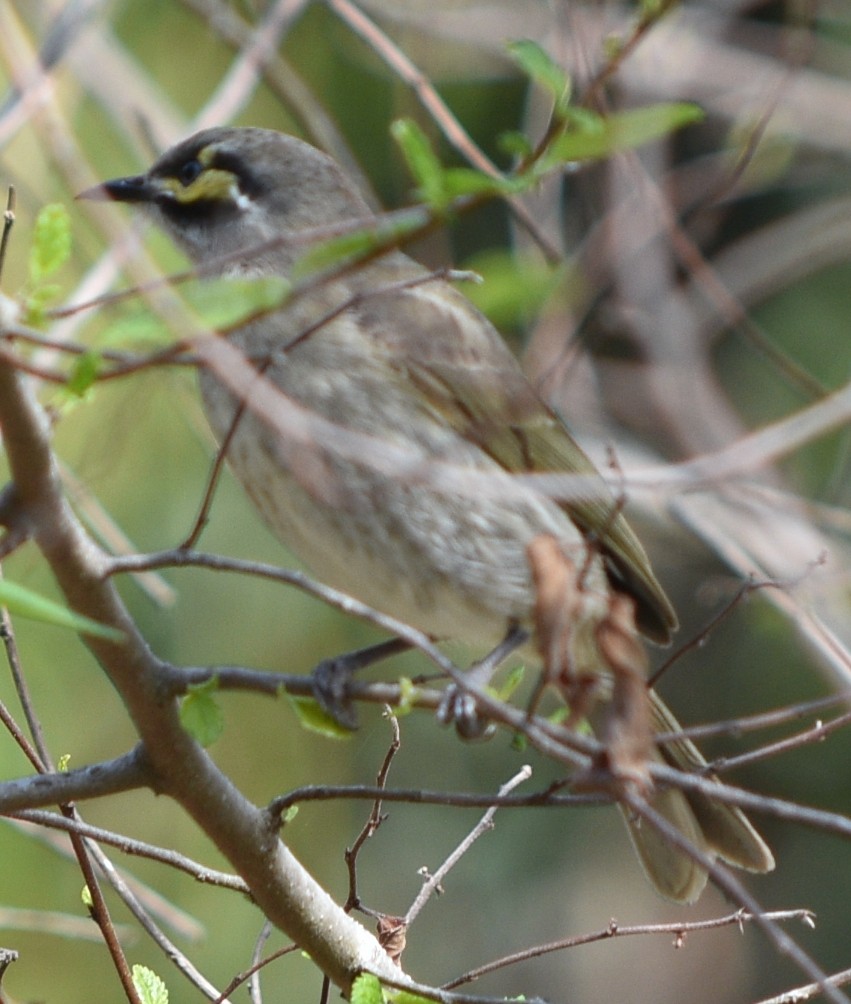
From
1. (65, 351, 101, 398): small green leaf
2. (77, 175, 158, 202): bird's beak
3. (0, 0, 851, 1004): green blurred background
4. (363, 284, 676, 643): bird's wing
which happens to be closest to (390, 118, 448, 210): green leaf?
(65, 351, 101, 398): small green leaf

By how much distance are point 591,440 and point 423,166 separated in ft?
12.1

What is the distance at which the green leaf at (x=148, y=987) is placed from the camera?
8.45ft

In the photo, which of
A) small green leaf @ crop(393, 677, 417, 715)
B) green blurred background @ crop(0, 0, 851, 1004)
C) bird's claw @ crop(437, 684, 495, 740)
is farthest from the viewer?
green blurred background @ crop(0, 0, 851, 1004)

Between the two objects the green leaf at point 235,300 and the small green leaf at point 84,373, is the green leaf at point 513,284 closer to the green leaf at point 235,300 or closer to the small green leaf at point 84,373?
the green leaf at point 235,300

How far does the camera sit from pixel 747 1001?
20.8ft

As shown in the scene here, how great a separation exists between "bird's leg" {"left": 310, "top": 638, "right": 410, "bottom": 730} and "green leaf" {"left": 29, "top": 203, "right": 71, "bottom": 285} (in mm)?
878

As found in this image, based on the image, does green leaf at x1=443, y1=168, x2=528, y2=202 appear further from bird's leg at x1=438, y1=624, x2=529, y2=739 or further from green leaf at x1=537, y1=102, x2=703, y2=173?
bird's leg at x1=438, y1=624, x2=529, y2=739

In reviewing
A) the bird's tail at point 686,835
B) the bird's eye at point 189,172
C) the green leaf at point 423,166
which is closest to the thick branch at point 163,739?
the green leaf at point 423,166

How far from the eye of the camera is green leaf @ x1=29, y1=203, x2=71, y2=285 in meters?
1.93

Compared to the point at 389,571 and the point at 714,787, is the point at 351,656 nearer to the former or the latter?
the point at 389,571

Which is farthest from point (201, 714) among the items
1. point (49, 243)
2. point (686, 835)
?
point (686, 835)

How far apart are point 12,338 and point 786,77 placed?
109 inches

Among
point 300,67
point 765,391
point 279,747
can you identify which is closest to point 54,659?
point 279,747

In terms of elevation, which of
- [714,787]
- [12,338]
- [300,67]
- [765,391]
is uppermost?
[300,67]
